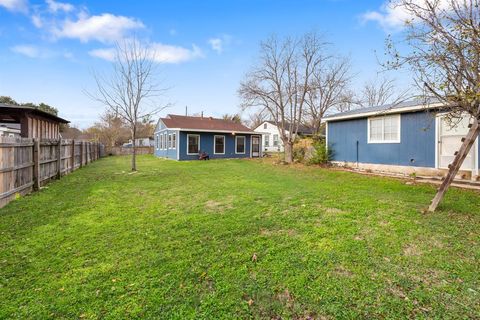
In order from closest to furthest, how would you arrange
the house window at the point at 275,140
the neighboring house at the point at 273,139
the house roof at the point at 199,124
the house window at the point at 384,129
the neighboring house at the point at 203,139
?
1. the house window at the point at 384,129
2. the neighboring house at the point at 203,139
3. the house roof at the point at 199,124
4. the neighboring house at the point at 273,139
5. the house window at the point at 275,140

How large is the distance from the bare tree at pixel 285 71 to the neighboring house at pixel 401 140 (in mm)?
4093

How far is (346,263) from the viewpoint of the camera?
2820mm

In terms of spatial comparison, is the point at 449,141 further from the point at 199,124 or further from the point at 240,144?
the point at 199,124

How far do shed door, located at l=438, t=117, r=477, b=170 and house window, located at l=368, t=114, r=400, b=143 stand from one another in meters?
1.41

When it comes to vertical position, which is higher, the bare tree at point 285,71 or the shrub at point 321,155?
the bare tree at point 285,71

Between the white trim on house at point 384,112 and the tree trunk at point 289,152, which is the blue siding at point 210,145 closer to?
the tree trunk at point 289,152

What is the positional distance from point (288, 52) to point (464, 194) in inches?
495

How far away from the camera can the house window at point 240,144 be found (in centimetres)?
2150

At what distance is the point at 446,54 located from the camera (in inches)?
173

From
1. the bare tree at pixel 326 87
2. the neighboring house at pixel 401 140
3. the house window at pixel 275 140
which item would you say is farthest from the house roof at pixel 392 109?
the house window at pixel 275 140

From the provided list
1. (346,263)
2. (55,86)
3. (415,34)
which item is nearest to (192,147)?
(55,86)

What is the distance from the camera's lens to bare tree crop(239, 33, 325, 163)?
15.8 meters

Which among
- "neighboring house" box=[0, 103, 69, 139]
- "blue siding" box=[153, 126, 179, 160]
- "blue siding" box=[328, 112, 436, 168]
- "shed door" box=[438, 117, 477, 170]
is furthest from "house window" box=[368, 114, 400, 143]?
"neighboring house" box=[0, 103, 69, 139]

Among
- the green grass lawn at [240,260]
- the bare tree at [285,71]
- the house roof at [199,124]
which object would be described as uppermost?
the bare tree at [285,71]
